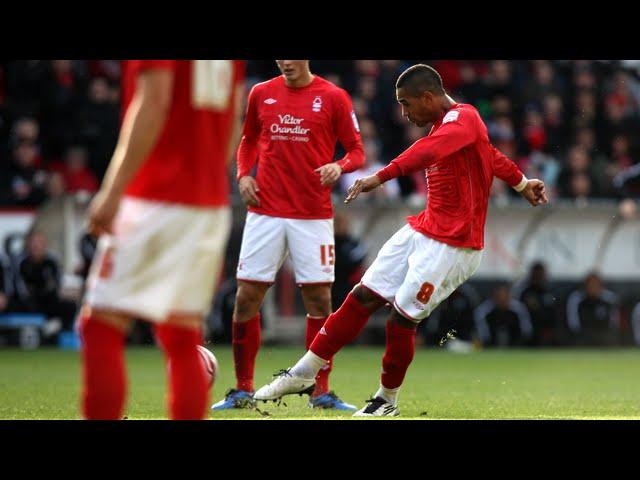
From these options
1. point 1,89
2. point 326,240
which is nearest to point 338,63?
point 1,89

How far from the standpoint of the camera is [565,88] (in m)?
20.0

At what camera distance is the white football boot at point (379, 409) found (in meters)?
7.59

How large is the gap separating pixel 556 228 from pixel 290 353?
463 centimetres

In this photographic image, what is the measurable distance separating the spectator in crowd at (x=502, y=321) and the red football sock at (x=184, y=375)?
39.3 ft

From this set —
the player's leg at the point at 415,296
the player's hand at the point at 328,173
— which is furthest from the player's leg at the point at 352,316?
the player's hand at the point at 328,173

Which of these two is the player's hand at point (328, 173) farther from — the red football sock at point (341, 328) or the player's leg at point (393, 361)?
the player's leg at point (393, 361)

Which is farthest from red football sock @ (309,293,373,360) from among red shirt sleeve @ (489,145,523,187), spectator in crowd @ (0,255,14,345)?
spectator in crowd @ (0,255,14,345)

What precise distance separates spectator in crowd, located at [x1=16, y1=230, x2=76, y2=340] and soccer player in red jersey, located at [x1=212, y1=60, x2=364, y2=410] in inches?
287

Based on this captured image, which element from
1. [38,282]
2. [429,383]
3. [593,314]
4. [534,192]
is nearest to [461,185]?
[534,192]

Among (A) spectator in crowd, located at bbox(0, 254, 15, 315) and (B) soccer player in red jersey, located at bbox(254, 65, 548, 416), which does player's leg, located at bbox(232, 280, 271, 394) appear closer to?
(B) soccer player in red jersey, located at bbox(254, 65, 548, 416)

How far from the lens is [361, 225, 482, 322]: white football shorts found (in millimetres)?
7527
